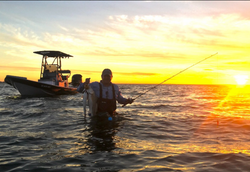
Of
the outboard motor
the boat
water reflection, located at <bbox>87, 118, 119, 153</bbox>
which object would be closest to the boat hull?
the boat

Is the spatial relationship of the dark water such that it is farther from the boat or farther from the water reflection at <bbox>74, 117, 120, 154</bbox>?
the boat

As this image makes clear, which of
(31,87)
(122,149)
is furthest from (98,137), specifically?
(31,87)

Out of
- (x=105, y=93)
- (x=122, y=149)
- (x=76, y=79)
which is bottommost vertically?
(x=122, y=149)

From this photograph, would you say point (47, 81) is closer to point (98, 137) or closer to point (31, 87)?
point (31, 87)

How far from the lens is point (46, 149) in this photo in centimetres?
514

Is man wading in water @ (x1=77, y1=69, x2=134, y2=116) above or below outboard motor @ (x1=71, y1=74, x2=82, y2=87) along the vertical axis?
below

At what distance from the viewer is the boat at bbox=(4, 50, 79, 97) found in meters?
23.9

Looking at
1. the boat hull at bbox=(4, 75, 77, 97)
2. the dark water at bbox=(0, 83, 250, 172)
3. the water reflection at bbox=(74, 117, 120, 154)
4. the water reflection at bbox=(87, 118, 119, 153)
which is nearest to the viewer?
the dark water at bbox=(0, 83, 250, 172)

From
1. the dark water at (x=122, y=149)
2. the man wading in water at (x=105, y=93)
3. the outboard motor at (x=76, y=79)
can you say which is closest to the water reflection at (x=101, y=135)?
the dark water at (x=122, y=149)

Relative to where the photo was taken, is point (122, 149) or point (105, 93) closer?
point (122, 149)

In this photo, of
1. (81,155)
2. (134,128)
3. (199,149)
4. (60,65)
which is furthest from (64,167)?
(60,65)

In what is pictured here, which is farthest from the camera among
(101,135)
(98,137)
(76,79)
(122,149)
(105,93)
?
(76,79)

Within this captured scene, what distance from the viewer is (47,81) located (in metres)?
26.7

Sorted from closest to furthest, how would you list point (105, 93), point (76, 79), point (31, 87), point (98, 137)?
1. point (98, 137)
2. point (105, 93)
3. point (31, 87)
4. point (76, 79)
